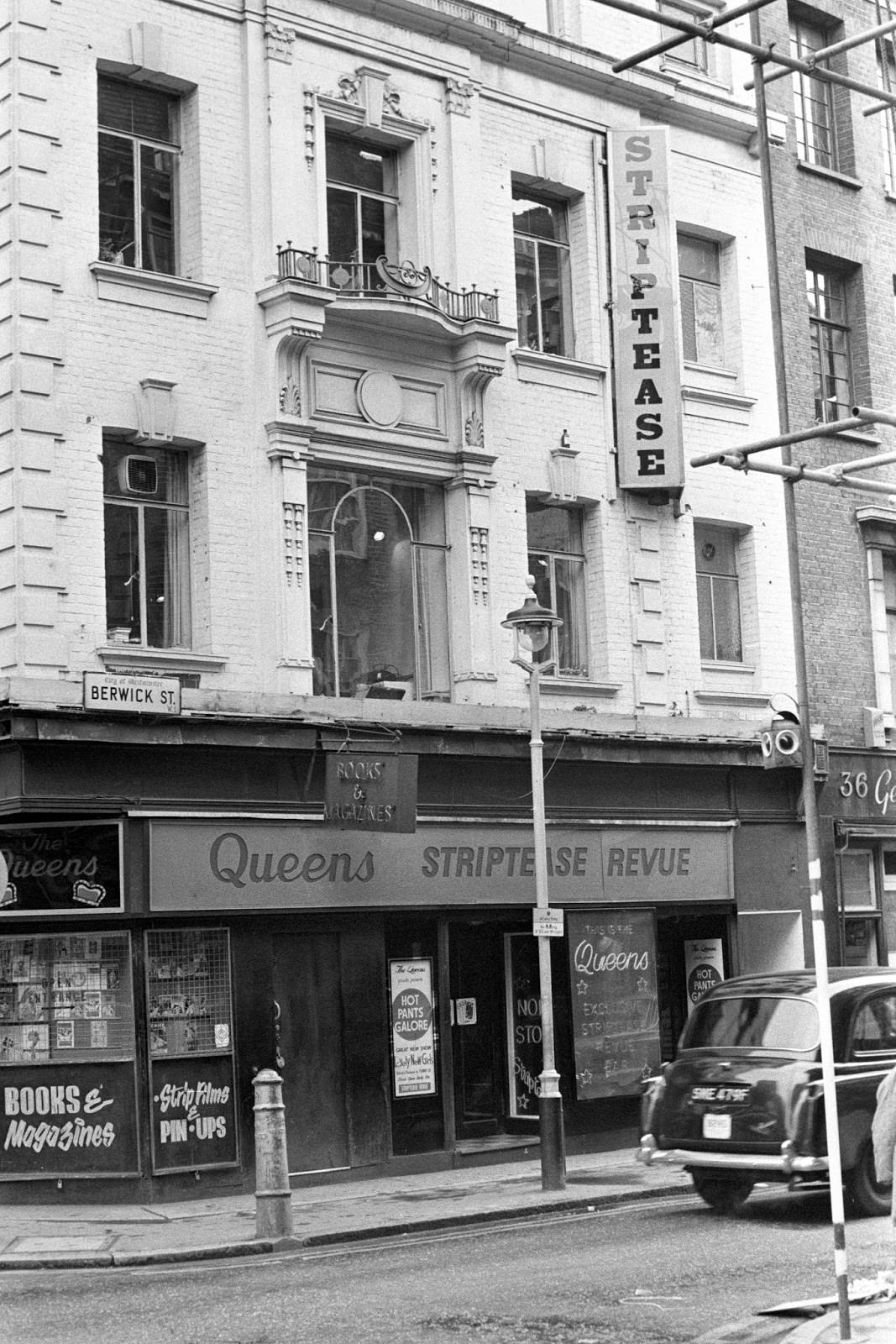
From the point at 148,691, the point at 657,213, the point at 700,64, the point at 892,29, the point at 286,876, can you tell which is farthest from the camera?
the point at 700,64

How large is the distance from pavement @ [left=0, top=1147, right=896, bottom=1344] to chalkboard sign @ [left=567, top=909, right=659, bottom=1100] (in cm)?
143

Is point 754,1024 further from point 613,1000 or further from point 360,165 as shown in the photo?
point 360,165

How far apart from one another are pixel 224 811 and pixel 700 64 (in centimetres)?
1276

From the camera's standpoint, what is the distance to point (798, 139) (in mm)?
25188

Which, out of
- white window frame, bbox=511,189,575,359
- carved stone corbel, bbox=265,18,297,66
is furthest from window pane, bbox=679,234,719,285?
carved stone corbel, bbox=265,18,297,66

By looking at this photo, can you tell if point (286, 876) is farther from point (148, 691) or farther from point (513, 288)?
point (513, 288)

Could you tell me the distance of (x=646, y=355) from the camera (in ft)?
71.1

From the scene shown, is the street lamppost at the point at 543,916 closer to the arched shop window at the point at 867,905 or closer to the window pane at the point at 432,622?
the window pane at the point at 432,622

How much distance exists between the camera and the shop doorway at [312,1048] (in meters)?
17.6

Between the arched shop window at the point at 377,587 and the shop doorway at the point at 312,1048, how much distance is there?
8.86ft

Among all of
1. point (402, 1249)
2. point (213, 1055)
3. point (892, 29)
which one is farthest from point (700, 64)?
point (402, 1249)

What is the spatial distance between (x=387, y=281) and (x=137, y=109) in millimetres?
3093

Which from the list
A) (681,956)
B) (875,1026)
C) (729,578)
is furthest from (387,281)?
(875,1026)

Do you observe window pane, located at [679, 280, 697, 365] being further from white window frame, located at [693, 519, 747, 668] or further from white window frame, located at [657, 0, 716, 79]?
white window frame, located at [657, 0, 716, 79]
